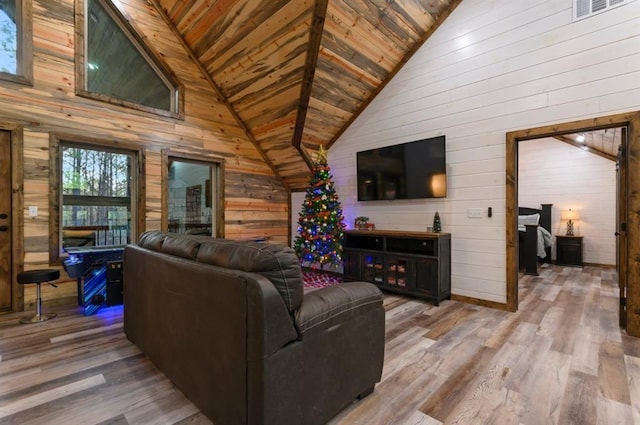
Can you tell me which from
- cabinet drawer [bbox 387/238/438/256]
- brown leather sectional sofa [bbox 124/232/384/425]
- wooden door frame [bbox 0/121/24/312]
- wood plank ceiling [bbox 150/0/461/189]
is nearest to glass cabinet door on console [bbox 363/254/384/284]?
cabinet drawer [bbox 387/238/438/256]

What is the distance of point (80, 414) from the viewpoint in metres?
1.70

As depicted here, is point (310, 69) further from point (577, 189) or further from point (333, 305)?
point (577, 189)

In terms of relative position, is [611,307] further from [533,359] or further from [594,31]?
[594,31]

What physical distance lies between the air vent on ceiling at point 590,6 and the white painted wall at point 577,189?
440 cm

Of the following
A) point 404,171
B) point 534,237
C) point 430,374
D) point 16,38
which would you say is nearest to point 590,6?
point 404,171

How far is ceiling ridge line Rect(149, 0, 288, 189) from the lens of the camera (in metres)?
4.59

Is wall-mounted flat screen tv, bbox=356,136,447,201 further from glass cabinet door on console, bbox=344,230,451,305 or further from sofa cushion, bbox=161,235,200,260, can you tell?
sofa cushion, bbox=161,235,200,260

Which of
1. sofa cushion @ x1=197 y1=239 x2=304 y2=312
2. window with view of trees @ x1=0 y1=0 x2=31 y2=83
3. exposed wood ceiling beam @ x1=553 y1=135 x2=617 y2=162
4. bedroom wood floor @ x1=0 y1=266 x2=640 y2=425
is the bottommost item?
bedroom wood floor @ x1=0 y1=266 x2=640 y2=425

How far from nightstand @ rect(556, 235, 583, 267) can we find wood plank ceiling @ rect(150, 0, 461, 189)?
17.2 ft

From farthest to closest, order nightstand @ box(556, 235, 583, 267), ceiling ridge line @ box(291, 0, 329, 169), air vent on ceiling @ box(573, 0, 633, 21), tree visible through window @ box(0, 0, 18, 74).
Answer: nightstand @ box(556, 235, 583, 267) < tree visible through window @ box(0, 0, 18, 74) < ceiling ridge line @ box(291, 0, 329, 169) < air vent on ceiling @ box(573, 0, 633, 21)

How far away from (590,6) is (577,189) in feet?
15.4

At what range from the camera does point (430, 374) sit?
2.14 meters

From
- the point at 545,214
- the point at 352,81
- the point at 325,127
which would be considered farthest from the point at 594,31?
the point at 545,214

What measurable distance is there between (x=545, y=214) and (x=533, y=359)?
5.76m
